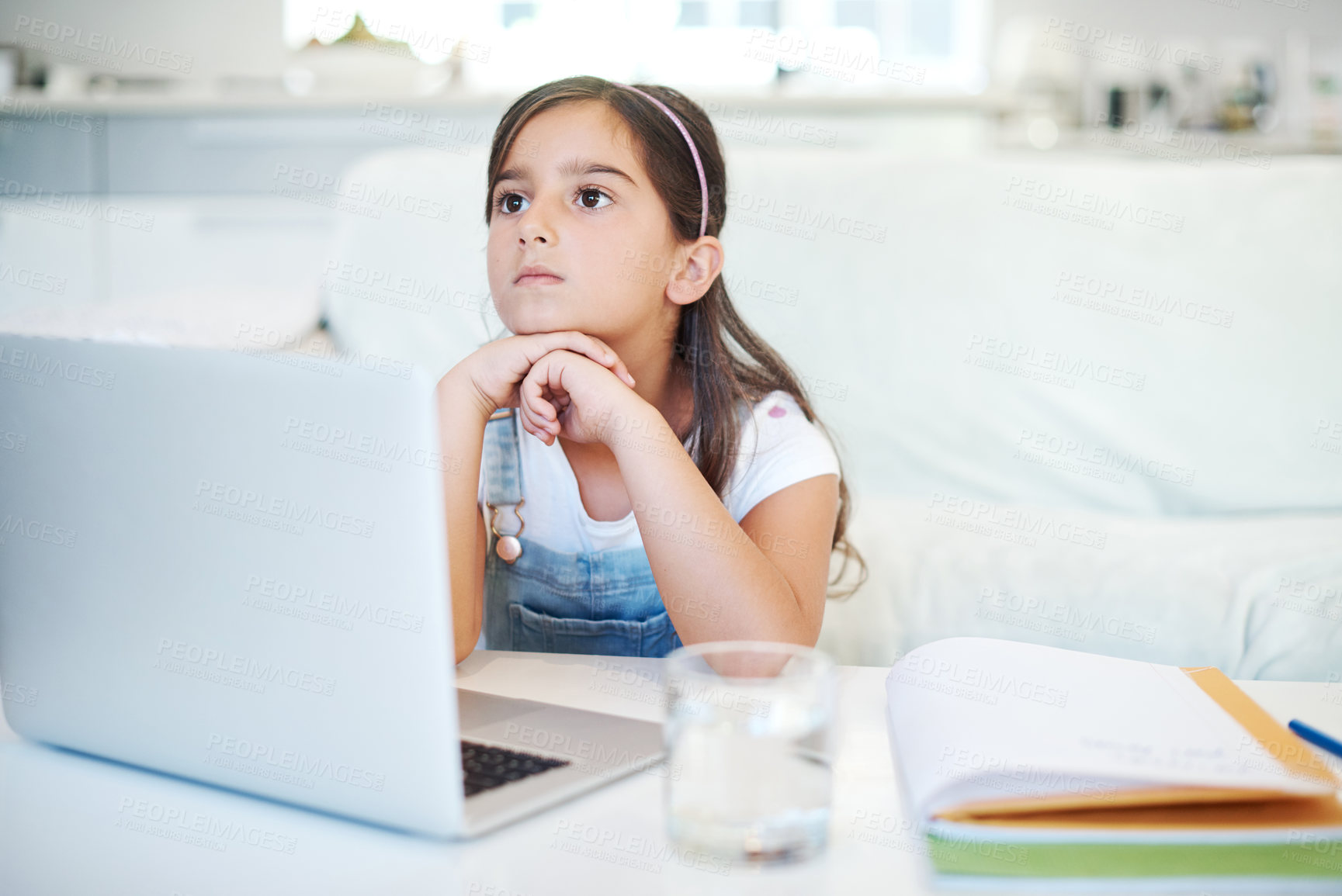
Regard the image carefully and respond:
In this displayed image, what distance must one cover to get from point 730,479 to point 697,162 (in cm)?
30

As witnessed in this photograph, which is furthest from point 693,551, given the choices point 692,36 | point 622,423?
point 692,36

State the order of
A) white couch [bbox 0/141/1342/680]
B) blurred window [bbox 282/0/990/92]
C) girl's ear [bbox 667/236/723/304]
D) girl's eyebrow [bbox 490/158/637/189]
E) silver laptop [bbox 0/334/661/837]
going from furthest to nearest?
blurred window [bbox 282/0/990/92], white couch [bbox 0/141/1342/680], girl's ear [bbox 667/236/723/304], girl's eyebrow [bbox 490/158/637/189], silver laptop [bbox 0/334/661/837]

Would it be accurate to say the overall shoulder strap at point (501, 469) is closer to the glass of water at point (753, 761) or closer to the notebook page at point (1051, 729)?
the notebook page at point (1051, 729)

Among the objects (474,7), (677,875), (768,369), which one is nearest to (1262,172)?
(768,369)

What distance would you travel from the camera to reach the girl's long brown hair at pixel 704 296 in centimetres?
100

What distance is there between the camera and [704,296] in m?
1.12

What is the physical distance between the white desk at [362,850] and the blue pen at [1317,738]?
182 millimetres

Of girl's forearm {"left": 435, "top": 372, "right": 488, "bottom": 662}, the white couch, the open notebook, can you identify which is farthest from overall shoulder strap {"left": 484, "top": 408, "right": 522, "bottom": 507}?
the open notebook

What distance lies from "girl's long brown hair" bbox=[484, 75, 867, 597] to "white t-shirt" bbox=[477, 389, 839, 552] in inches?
0.6

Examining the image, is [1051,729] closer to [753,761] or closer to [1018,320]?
[753,761]

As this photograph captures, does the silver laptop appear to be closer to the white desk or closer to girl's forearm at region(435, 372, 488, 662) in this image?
the white desk

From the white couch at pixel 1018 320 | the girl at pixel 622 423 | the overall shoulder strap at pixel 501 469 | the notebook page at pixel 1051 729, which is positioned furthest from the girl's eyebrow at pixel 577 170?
the notebook page at pixel 1051 729

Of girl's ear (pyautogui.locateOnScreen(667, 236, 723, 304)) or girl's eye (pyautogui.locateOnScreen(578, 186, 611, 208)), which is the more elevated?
girl's eye (pyautogui.locateOnScreen(578, 186, 611, 208))

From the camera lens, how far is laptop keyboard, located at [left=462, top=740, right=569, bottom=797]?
530 millimetres
